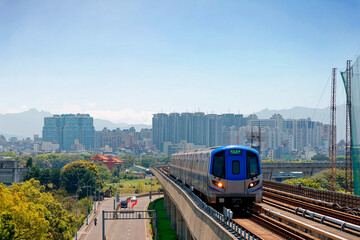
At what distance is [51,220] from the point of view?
52.0m

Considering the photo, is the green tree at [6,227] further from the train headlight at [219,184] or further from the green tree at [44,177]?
the green tree at [44,177]

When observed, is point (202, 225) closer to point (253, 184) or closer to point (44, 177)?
point (253, 184)

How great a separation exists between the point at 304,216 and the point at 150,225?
158ft

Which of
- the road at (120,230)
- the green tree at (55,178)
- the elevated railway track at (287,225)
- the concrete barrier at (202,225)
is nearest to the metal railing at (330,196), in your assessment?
the elevated railway track at (287,225)

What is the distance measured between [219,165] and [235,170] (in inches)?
36.1

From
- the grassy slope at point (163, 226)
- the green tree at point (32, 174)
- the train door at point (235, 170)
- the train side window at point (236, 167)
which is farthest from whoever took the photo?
the green tree at point (32, 174)

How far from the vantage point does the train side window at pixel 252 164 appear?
1025 inches

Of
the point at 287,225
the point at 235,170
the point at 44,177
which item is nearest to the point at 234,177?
the point at 235,170

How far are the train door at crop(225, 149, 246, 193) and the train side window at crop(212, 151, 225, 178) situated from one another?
0.86ft

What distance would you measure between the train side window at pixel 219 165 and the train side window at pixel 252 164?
129cm

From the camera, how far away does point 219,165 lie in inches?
1033

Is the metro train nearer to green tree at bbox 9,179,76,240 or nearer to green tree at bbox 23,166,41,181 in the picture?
green tree at bbox 9,179,76,240

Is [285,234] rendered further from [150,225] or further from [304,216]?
[150,225]

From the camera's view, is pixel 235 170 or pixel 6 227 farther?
pixel 6 227
